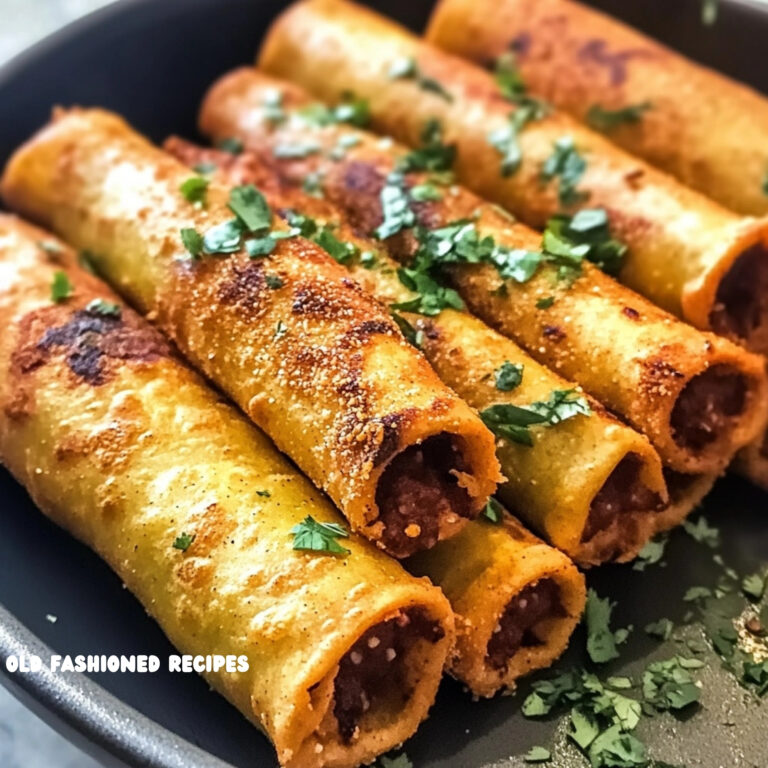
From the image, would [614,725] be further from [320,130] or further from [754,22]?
[754,22]

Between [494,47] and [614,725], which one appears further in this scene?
[494,47]

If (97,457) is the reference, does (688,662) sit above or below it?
below

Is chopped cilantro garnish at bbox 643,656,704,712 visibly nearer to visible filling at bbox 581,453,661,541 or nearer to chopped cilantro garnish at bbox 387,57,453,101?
visible filling at bbox 581,453,661,541

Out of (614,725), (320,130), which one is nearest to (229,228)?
(320,130)

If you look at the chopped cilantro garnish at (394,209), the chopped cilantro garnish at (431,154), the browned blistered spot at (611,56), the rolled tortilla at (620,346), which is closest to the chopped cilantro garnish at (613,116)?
the browned blistered spot at (611,56)

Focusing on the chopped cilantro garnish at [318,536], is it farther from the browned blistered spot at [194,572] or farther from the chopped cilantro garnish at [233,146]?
the chopped cilantro garnish at [233,146]

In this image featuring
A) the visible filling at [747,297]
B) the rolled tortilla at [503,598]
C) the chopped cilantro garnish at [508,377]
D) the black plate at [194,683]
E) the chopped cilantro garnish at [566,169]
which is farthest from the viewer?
the chopped cilantro garnish at [566,169]

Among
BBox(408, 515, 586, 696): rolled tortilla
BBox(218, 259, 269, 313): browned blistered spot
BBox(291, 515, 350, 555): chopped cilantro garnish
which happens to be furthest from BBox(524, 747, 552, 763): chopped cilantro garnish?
BBox(218, 259, 269, 313): browned blistered spot
